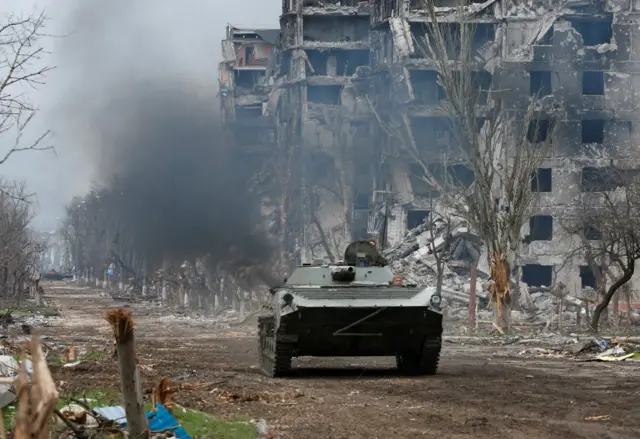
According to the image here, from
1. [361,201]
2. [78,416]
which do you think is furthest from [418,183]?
[78,416]

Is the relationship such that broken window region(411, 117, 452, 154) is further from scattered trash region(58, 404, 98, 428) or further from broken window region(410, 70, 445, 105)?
scattered trash region(58, 404, 98, 428)

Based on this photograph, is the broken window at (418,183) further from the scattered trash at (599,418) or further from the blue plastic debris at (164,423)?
the blue plastic debris at (164,423)

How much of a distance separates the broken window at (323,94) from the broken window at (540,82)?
17.7m

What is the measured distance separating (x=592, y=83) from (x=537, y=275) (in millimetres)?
10330

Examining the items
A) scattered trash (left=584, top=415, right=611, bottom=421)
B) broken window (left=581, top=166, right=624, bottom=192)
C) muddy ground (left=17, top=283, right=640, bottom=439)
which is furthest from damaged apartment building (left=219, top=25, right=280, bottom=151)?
scattered trash (left=584, top=415, right=611, bottom=421)

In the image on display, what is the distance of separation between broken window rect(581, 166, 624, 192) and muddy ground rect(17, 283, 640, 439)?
3715 centimetres

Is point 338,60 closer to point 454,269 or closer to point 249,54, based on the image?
point 249,54

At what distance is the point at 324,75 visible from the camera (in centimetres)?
7862

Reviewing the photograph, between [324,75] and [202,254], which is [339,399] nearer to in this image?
[202,254]

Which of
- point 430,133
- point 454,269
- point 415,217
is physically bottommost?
point 454,269

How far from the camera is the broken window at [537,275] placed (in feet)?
198

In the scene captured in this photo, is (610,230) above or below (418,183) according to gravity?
below

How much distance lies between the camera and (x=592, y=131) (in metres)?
62.6

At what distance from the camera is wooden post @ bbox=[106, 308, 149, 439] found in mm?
6879
